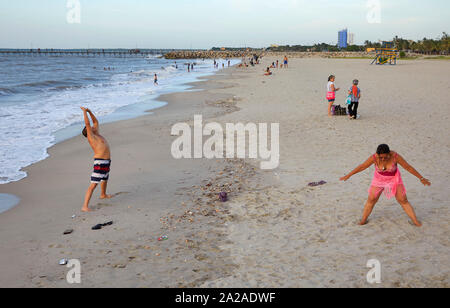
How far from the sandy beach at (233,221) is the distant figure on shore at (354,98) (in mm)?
1898

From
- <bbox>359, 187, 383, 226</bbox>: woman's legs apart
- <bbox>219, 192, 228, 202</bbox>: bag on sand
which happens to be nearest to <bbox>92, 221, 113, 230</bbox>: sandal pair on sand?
<bbox>219, 192, 228, 202</bbox>: bag on sand

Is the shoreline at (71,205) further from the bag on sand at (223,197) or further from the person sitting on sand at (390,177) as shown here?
the person sitting on sand at (390,177)

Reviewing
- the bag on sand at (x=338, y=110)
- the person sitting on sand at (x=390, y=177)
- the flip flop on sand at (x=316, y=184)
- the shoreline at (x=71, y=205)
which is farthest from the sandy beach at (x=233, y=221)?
the bag on sand at (x=338, y=110)

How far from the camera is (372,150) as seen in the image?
29.9 ft

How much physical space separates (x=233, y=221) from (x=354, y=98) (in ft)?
28.6

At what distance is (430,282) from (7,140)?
1276cm

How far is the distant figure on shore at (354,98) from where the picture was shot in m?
12.4

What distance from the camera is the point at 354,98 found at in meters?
12.6

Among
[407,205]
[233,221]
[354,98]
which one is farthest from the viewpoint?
[354,98]

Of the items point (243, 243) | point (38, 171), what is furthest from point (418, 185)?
point (38, 171)

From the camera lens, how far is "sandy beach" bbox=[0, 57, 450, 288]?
4305 millimetres

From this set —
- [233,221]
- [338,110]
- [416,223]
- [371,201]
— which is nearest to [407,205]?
[416,223]

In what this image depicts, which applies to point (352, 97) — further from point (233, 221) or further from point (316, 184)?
point (233, 221)
